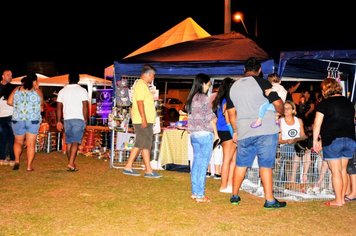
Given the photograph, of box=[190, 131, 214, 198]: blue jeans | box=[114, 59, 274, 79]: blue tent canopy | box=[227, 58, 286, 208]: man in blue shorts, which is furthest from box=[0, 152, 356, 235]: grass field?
box=[114, 59, 274, 79]: blue tent canopy

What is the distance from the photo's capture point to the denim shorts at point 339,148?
6.63 metres

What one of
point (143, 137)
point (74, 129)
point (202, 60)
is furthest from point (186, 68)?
point (74, 129)

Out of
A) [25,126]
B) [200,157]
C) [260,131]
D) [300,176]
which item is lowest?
[300,176]

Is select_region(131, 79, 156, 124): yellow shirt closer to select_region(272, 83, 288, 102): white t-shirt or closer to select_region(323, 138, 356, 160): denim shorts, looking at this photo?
select_region(272, 83, 288, 102): white t-shirt

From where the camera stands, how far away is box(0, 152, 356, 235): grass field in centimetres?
530

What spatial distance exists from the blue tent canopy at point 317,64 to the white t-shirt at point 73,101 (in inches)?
145

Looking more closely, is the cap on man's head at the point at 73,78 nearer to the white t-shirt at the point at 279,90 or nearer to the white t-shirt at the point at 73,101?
the white t-shirt at the point at 73,101

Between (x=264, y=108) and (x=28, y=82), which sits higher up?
(x=28, y=82)

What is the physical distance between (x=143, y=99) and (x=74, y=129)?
4.91 ft

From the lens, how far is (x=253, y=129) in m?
6.32

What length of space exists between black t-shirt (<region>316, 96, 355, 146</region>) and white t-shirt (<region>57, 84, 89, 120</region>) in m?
4.52

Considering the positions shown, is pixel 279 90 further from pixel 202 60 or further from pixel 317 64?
pixel 202 60

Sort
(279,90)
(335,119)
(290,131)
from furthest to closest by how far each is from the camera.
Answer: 1. (279,90)
2. (290,131)
3. (335,119)

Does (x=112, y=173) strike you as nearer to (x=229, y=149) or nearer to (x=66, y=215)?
(x=229, y=149)
